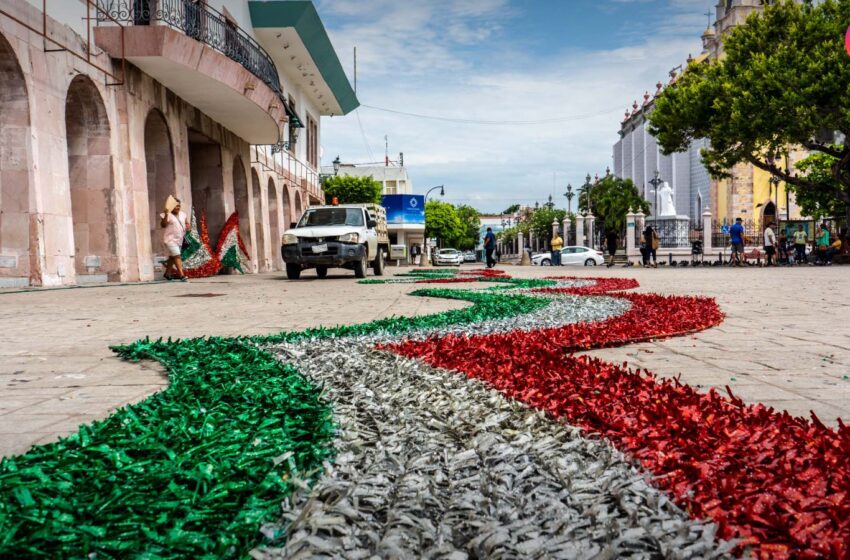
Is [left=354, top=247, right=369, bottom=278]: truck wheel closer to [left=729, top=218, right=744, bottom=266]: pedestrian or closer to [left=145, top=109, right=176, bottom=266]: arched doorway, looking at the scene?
[left=145, top=109, right=176, bottom=266]: arched doorway

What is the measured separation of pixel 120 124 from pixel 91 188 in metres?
1.55

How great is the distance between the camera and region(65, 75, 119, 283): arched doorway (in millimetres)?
13242

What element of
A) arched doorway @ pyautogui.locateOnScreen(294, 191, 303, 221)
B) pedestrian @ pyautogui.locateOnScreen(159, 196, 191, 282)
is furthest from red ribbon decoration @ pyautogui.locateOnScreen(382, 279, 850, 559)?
arched doorway @ pyautogui.locateOnScreen(294, 191, 303, 221)

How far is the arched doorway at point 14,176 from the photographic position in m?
10.4

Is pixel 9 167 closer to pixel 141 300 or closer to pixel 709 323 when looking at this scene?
pixel 141 300

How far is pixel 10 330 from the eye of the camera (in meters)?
5.25

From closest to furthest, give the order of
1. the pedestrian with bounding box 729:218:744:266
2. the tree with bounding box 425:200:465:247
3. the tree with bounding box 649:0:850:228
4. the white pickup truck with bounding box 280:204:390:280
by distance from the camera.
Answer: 1. the white pickup truck with bounding box 280:204:390:280
2. the tree with bounding box 649:0:850:228
3. the pedestrian with bounding box 729:218:744:266
4. the tree with bounding box 425:200:465:247

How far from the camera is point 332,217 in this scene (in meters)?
16.3

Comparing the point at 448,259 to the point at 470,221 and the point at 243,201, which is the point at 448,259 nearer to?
the point at 243,201

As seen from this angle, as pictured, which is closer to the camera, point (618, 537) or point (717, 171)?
point (618, 537)

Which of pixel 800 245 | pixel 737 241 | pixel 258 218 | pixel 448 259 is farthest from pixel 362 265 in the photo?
pixel 448 259

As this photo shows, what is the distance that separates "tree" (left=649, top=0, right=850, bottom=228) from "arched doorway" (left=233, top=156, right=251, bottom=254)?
17.6m

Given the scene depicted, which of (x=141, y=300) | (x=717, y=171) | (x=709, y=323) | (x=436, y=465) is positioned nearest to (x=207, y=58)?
(x=141, y=300)

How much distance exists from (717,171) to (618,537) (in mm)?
32005
